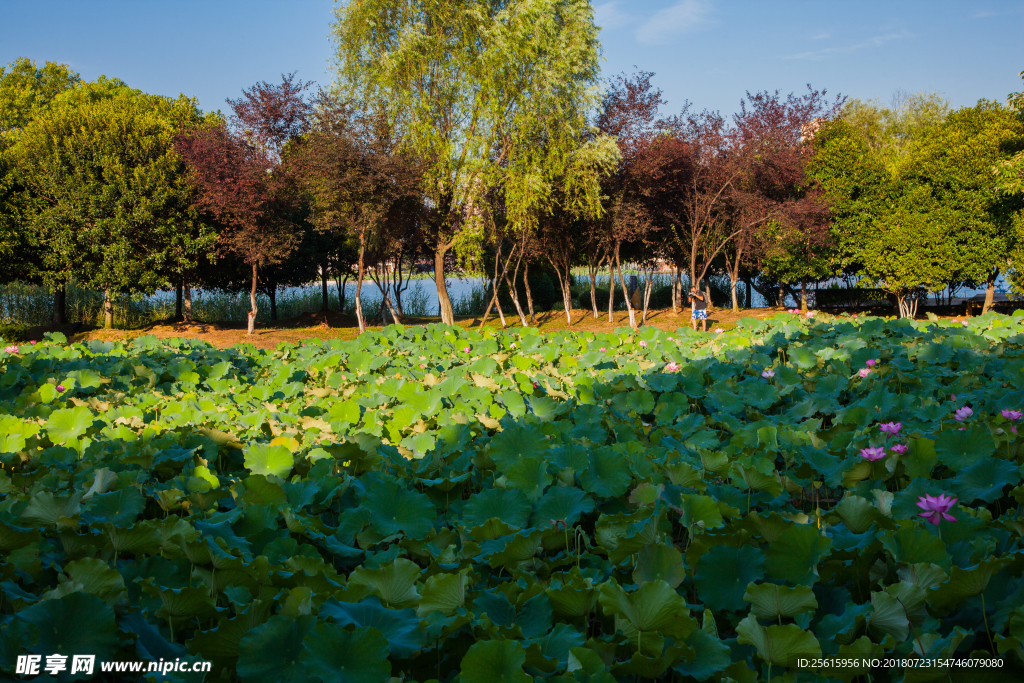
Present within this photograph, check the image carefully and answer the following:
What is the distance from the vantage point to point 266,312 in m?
27.1

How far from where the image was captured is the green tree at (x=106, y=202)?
1762 cm

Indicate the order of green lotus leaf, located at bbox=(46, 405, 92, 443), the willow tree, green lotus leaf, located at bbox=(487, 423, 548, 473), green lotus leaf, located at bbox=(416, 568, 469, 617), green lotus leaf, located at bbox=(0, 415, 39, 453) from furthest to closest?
the willow tree → green lotus leaf, located at bbox=(46, 405, 92, 443) → green lotus leaf, located at bbox=(0, 415, 39, 453) → green lotus leaf, located at bbox=(487, 423, 548, 473) → green lotus leaf, located at bbox=(416, 568, 469, 617)

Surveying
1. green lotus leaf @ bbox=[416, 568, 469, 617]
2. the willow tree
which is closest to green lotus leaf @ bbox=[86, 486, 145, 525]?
green lotus leaf @ bbox=[416, 568, 469, 617]

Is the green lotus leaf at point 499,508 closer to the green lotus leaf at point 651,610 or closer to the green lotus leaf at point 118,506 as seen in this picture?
the green lotus leaf at point 651,610

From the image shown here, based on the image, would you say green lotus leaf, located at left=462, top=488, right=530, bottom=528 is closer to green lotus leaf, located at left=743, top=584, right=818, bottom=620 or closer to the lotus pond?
the lotus pond

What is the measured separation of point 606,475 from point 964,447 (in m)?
1.28

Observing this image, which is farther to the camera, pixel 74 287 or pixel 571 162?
pixel 74 287

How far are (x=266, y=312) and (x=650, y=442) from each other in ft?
87.9

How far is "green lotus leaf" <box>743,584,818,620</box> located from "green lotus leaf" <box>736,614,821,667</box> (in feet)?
0.25

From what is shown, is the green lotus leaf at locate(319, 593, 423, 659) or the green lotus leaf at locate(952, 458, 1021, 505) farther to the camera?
the green lotus leaf at locate(952, 458, 1021, 505)

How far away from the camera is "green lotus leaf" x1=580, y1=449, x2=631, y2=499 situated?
2035mm

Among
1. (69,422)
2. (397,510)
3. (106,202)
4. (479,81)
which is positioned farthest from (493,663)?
(106,202)

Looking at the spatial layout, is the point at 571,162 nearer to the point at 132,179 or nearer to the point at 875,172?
the point at 875,172

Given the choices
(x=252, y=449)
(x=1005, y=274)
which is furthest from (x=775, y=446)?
(x=1005, y=274)
